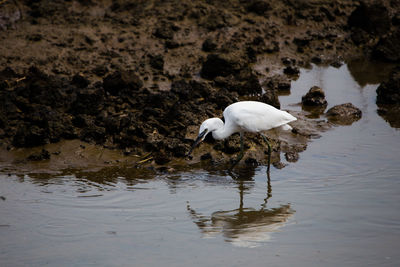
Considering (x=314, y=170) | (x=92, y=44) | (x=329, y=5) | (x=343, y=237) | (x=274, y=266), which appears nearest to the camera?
(x=274, y=266)

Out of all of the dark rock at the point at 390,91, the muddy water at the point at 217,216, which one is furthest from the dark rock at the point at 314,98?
the muddy water at the point at 217,216

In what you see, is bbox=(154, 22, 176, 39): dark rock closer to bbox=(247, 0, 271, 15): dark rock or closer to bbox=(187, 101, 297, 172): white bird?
bbox=(247, 0, 271, 15): dark rock

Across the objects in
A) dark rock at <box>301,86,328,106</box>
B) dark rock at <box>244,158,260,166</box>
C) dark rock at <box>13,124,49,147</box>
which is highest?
dark rock at <box>301,86,328,106</box>

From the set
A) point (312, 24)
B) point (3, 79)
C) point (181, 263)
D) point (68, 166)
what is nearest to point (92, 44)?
point (3, 79)

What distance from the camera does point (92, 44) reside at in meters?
12.2

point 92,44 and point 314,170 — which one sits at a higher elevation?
point 92,44

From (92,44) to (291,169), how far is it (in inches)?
247

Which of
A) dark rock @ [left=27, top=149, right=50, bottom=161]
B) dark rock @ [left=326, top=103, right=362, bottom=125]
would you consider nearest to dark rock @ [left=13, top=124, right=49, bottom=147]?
dark rock @ [left=27, top=149, right=50, bottom=161]

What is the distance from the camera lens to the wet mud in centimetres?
858

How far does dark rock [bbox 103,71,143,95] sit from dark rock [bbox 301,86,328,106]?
336 cm

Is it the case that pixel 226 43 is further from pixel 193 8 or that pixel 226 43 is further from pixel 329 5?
pixel 329 5

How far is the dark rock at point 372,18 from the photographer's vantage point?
14.0m

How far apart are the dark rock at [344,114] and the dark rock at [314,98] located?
42cm

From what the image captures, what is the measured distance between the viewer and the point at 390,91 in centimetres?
1062
